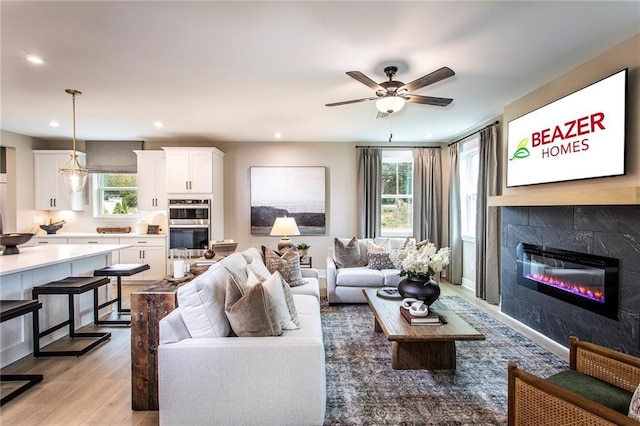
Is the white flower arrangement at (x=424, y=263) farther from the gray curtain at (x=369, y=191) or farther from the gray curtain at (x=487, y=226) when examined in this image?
the gray curtain at (x=369, y=191)

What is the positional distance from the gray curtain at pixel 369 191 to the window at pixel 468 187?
4.89 feet

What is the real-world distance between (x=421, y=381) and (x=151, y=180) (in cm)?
549

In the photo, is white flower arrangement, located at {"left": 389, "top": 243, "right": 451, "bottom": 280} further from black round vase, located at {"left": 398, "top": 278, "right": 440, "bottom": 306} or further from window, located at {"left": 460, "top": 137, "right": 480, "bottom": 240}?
window, located at {"left": 460, "top": 137, "right": 480, "bottom": 240}

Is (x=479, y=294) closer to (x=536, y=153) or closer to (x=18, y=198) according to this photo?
(x=536, y=153)

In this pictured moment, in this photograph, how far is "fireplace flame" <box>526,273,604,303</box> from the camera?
2712 millimetres

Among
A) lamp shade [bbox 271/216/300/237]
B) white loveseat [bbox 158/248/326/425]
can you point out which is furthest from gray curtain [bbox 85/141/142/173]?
white loveseat [bbox 158/248/326/425]

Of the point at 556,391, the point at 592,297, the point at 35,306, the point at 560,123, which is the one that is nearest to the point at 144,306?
the point at 35,306

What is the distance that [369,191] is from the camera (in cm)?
606

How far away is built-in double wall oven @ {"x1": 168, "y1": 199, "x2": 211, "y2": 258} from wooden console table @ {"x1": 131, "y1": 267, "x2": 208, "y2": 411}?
11.7 ft

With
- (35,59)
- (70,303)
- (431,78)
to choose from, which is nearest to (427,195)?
(431,78)

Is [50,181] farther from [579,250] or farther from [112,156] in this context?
[579,250]

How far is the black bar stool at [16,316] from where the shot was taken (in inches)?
87.7

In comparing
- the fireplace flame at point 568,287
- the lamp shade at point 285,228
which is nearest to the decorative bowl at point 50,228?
the lamp shade at point 285,228

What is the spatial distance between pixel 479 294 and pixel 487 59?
3388 mm
